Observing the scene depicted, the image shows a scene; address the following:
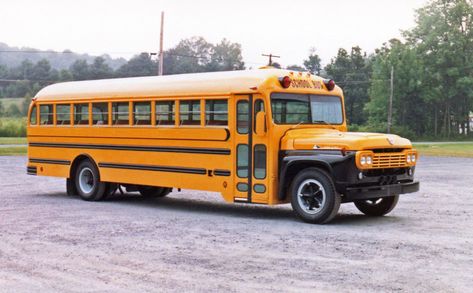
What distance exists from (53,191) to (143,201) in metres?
3.25

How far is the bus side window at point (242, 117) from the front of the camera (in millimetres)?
11898

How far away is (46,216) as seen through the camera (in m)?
12.2

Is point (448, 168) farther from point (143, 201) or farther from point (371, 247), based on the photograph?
point (371, 247)

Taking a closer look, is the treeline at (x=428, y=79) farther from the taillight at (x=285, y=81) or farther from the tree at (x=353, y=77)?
the taillight at (x=285, y=81)

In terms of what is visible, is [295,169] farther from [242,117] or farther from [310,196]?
[242,117]

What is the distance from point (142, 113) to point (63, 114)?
259 cm

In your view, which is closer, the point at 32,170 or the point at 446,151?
the point at 32,170

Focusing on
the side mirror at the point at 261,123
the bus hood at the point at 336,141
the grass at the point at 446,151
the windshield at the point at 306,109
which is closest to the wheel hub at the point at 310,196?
the bus hood at the point at 336,141

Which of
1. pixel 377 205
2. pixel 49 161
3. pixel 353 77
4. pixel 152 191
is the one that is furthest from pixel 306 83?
pixel 353 77

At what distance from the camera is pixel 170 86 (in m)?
13.2

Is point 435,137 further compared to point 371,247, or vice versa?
point 435,137

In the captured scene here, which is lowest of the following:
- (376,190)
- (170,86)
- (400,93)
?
(376,190)

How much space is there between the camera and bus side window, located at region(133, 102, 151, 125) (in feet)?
44.8

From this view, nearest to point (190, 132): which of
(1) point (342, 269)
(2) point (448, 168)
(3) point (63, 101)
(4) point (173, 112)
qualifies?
(4) point (173, 112)
